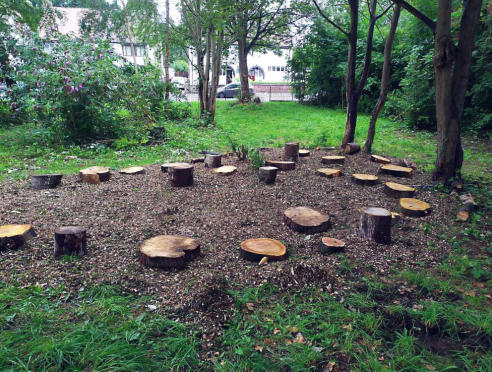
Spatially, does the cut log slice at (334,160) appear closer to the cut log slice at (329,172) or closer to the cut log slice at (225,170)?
the cut log slice at (329,172)

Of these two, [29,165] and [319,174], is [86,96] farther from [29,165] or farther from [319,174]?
[319,174]

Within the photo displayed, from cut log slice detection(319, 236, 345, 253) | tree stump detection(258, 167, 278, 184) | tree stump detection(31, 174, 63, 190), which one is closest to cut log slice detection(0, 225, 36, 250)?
tree stump detection(31, 174, 63, 190)

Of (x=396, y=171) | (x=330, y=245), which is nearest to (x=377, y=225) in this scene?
(x=330, y=245)

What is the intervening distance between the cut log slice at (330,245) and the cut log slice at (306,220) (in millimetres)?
290

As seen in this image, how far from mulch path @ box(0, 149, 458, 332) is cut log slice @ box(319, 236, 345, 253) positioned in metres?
0.05

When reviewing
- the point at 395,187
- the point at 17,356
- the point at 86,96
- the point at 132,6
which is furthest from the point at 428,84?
the point at 132,6

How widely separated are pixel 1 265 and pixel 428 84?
10199 mm

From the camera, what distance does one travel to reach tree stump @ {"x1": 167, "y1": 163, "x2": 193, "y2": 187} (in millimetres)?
4234

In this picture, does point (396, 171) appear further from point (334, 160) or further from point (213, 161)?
point (213, 161)

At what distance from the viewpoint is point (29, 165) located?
18.5ft

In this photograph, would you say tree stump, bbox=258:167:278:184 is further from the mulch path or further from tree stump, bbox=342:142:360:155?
tree stump, bbox=342:142:360:155

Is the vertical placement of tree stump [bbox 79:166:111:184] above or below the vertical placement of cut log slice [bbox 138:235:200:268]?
above

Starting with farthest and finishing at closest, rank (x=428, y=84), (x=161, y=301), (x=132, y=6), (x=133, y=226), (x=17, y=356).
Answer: (x=132, y=6) → (x=428, y=84) → (x=133, y=226) → (x=161, y=301) → (x=17, y=356)

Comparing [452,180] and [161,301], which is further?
[452,180]
